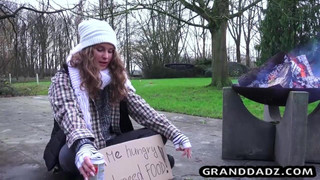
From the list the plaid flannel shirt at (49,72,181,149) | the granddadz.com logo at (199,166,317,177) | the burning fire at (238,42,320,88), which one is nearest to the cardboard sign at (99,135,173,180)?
the plaid flannel shirt at (49,72,181,149)

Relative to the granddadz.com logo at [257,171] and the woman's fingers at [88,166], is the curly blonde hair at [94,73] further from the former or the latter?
the granddadz.com logo at [257,171]

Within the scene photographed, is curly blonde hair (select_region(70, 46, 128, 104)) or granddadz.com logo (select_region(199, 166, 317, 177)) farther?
granddadz.com logo (select_region(199, 166, 317, 177))

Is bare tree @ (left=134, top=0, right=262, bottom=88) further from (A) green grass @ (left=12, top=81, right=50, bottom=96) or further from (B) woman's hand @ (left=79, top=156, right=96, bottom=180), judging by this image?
(B) woman's hand @ (left=79, top=156, right=96, bottom=180)

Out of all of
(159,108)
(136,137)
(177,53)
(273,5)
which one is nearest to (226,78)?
(273,5)

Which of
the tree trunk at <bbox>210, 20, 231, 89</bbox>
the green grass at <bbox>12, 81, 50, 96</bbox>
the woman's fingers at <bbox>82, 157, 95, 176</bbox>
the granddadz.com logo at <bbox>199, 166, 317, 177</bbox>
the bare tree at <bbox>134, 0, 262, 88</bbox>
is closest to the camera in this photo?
the woman's fingers at <bbox>82, 157, 95, 176</bbox>

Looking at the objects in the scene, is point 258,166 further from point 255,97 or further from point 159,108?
point 159,108

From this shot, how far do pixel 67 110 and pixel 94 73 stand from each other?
0.33 meters

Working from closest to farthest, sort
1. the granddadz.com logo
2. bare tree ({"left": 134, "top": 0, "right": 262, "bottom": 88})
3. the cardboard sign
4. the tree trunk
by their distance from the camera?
the cardboard sign < the granddadz.com logo < bare tree ({"left": 134, "top": 0, "right": 262, "bottom": 88}) < the tree trunk

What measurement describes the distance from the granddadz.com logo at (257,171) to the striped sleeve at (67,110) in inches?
53.8

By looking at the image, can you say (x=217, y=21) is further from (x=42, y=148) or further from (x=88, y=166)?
(x=88, y=166)

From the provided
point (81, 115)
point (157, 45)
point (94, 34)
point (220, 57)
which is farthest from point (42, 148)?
point (157, 45)

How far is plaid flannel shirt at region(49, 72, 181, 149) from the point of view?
2.11 m

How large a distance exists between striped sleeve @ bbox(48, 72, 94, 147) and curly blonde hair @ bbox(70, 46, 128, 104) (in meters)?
0.11

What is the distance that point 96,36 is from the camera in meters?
2.38
